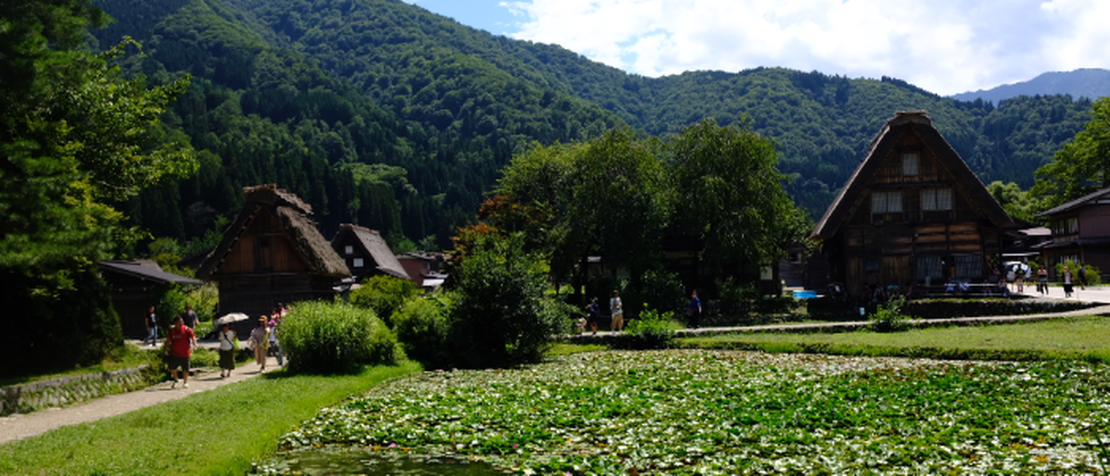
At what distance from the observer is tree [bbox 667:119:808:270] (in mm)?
35125

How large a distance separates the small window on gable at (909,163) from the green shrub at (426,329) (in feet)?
86.2

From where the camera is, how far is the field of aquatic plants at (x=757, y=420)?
9.26 metres

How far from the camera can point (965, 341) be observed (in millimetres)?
20844

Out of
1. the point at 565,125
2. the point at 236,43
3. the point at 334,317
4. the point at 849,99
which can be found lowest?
the point at 334,317

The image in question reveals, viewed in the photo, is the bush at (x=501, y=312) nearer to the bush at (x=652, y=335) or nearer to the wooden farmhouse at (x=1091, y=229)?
the bush at (x=652, y=335)

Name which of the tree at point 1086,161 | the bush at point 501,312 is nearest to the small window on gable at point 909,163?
the bush at point 501,312

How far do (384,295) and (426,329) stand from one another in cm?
918

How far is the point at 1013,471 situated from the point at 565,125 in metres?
151

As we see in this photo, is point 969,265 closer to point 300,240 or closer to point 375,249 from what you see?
point 300,240

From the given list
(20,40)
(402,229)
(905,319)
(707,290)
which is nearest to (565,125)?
(402,229)

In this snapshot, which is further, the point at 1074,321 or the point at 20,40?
the point at 1074,321

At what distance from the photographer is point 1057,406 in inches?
459

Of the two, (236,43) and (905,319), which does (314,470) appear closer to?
(905,319)

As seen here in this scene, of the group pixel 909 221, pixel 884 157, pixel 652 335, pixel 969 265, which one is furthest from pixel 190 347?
pixel 969 265
